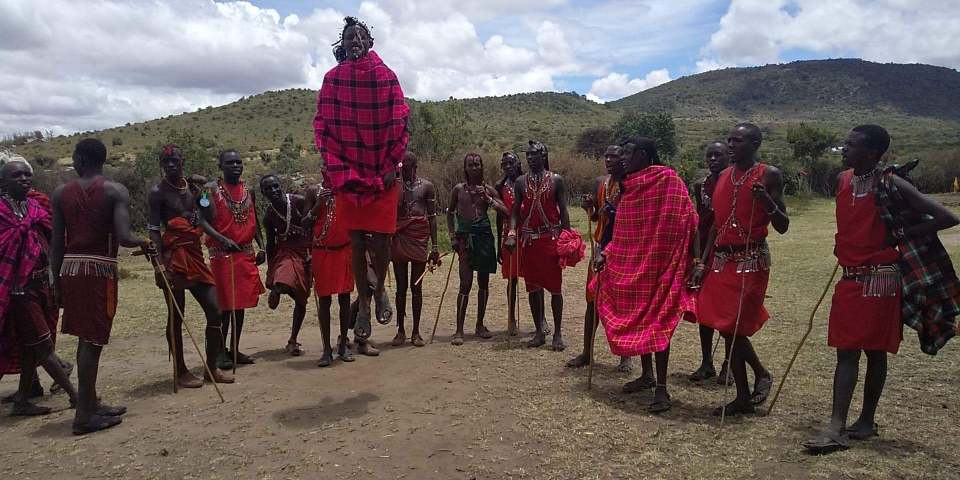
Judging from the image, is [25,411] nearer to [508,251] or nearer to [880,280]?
[508,251]

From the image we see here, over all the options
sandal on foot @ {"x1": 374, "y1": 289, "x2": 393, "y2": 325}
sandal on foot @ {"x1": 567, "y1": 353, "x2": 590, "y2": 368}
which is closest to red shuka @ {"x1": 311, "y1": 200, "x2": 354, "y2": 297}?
sandal on foot @ {"x1": 374, "y1": 289, "x2": 393, "y2": 325}

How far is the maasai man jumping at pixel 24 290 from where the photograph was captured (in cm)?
504

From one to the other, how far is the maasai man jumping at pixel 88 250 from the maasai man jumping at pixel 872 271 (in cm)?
489

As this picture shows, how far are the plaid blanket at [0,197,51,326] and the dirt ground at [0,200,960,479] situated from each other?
3.64 feet

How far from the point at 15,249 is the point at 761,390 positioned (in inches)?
242

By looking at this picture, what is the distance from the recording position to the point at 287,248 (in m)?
6.83

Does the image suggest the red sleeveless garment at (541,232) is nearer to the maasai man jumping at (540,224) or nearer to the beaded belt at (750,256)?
the maasai man jumping at (540,224)

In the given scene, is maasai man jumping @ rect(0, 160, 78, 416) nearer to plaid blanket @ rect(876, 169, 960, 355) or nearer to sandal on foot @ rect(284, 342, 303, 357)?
sandal on foot @ rect(284, 342, 303, 357)

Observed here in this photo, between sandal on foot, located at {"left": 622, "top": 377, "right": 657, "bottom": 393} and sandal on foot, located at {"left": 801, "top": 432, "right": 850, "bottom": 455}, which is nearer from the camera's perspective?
sandal on foot, located at {"left": 801, "top": 432, "right": 850, "bottom": 455}

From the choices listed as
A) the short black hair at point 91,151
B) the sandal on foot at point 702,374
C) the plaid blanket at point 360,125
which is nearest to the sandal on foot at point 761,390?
the sandal on foot at point 702,374

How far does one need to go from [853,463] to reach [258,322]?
731 cm

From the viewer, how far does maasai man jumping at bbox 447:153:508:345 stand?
7273 mm

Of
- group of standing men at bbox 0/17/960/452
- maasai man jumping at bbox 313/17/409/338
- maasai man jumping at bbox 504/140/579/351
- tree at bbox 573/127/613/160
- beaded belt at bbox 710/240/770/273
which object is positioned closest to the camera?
group of standing men at bbox 0/17/960/452

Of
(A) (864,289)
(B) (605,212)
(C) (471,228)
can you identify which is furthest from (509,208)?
(A) (864,289)
